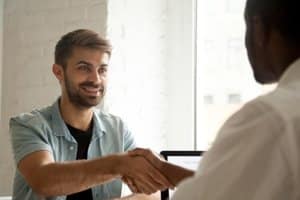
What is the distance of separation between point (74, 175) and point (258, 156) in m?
0.89

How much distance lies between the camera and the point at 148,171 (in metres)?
1.32

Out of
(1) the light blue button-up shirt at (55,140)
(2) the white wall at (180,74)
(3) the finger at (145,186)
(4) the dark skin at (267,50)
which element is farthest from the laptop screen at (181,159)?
(4) the dark skin at (267,50)

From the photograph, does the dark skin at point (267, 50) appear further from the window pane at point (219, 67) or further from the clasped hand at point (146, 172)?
the window pane at point (219, 67)

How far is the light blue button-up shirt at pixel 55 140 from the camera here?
1.49 metres

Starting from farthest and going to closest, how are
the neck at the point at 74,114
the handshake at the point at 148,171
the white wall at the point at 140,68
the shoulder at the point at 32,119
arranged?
the white wall at the point at 140,68, the neck at the point at 74,114, the shoulder at the point at 32,119, the handshake at the point at 148,171

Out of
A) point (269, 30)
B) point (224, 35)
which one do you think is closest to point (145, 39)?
point (224, 35)

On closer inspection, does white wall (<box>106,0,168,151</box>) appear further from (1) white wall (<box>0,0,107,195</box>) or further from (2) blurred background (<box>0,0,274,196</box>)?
(1) white wall (<box>0,0,107,195</box>)

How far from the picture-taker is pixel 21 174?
1.52 m

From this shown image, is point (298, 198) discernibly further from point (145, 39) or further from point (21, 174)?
point (145, 39)

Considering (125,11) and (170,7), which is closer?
(125,11)

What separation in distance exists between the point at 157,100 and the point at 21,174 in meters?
0.74

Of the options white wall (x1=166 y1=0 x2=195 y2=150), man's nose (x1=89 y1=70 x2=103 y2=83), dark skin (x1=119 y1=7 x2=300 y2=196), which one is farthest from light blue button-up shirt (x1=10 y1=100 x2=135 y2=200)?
dark skin (x1=119 y1=7 x2=300 y2=196)

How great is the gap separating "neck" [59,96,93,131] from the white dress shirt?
3.56 feet

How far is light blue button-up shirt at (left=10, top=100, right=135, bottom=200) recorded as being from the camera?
1.49 m
